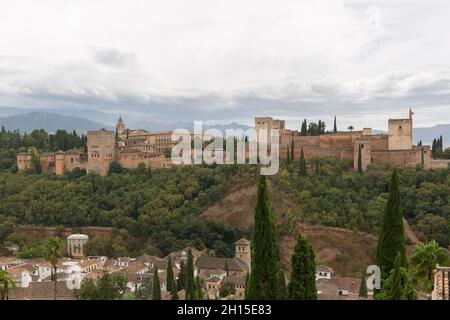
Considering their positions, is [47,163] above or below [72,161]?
below

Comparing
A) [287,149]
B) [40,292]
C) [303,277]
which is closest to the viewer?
[303,277]

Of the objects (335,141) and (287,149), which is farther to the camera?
(335,141)

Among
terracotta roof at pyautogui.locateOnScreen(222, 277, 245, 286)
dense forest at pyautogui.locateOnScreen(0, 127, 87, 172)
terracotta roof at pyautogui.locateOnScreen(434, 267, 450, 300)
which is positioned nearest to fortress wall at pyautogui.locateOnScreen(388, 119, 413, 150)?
terracotta roof at pyautogui.locateOnScreen(222, 277, 245, 286)

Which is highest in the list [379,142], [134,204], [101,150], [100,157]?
[379,142]

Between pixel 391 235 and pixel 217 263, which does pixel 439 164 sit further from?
pixel 391 235

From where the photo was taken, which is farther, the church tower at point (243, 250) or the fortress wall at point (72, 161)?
the fortress wall at point (72, 161)

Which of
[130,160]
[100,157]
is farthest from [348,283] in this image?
[100,157]

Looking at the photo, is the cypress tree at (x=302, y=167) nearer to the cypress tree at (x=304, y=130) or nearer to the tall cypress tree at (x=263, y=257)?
the cypress tree at (x=304, y=130)

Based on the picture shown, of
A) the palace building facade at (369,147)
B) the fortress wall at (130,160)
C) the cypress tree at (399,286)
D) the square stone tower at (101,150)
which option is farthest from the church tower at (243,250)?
the cypress tree at (399,286)
